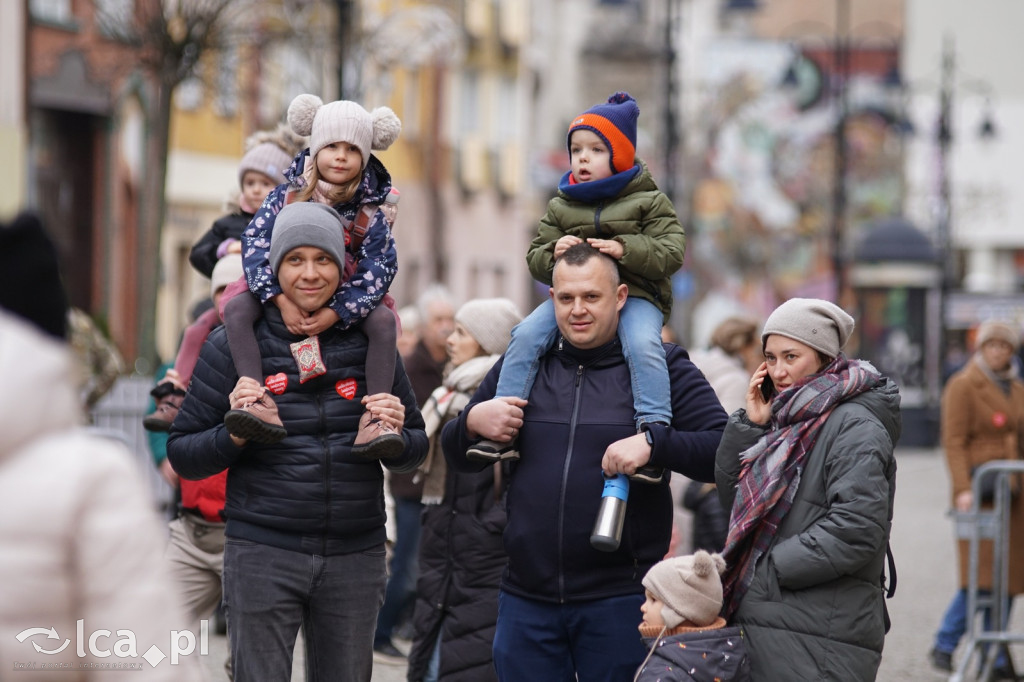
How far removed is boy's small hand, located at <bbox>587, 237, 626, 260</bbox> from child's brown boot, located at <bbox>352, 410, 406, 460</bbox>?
0.87m

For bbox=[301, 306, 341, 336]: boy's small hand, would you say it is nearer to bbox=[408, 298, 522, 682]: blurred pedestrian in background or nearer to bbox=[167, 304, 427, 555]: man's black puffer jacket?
bbox=[167, 304, 427, 555]: man's black puffer jacket

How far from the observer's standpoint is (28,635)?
311 centimetres

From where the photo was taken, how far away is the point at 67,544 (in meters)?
3.09

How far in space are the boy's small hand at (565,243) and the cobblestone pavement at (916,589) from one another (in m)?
4.23

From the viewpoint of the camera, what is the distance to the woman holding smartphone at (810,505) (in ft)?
18.3

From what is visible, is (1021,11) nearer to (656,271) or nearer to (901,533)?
(901,533)

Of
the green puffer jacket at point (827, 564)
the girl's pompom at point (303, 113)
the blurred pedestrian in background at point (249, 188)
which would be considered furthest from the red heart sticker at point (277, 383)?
the blurred pedestrian in background at point (249, 188)

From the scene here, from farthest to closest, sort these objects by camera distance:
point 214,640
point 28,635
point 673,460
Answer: point 214,640 < point 673,460 < point 28,635

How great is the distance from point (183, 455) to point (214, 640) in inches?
204

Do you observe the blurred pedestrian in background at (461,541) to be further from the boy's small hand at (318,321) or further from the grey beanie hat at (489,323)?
the boy's small hand at (318,321)

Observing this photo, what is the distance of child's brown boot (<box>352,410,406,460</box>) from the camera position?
553 cm

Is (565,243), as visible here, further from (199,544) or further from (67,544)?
(67,544)

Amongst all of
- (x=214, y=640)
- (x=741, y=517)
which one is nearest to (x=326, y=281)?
(x=741, y=517)

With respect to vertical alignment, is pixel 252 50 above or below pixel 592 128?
above
